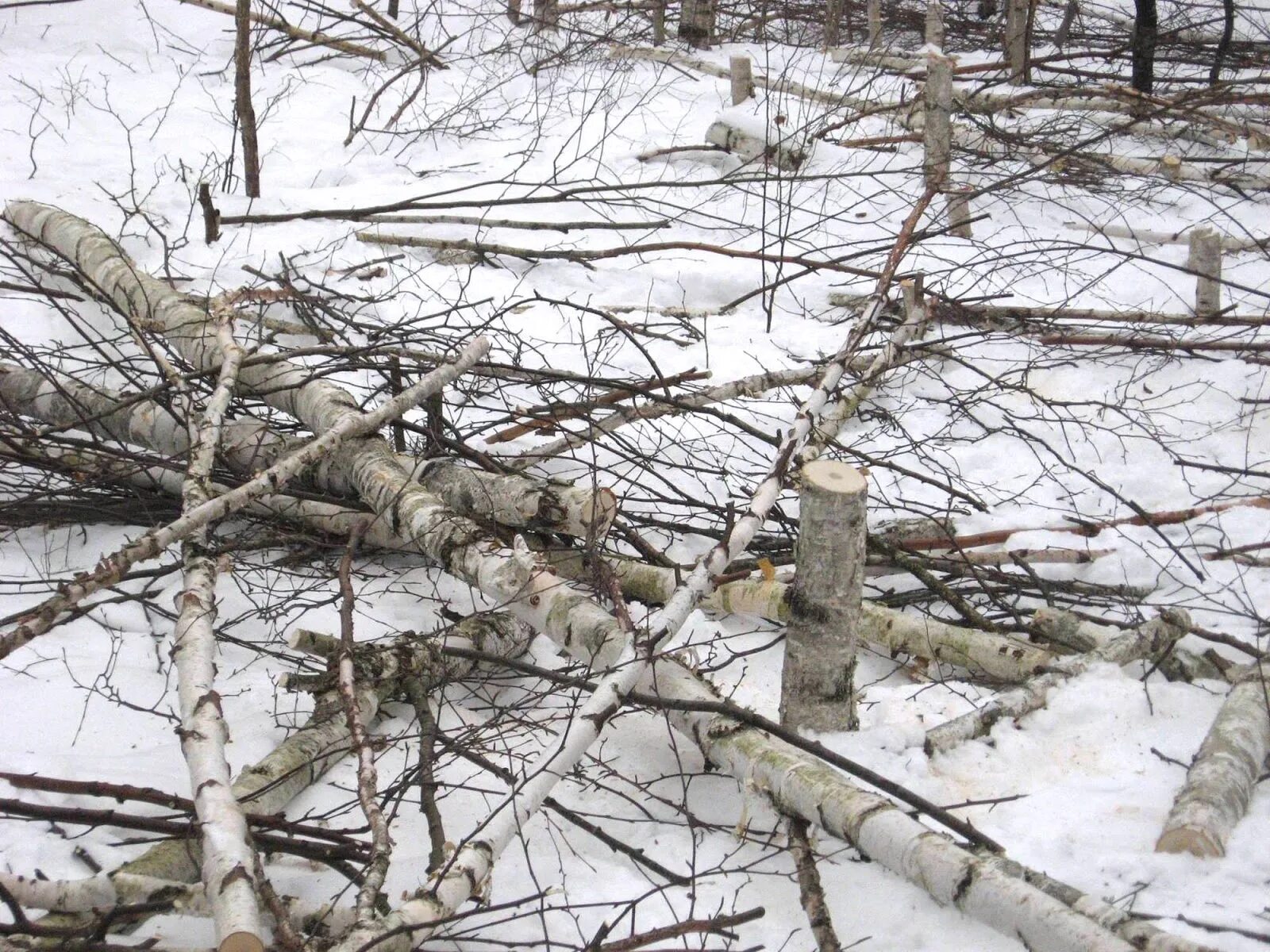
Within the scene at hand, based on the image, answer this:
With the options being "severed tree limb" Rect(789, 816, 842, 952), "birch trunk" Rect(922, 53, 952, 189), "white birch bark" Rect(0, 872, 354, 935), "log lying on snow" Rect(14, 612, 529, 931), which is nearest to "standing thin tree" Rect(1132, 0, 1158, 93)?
"birch trunk" Rect(922, 53, 952, 189)

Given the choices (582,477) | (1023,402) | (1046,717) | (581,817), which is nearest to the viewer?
(581,817)

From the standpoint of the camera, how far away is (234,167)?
751cm

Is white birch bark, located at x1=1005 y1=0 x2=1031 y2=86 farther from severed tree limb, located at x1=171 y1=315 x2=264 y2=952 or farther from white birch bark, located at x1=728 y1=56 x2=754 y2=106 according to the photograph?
severed tree limb, located at x1=171 y1=315 x2=264 y2=952

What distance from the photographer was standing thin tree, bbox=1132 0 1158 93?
8.46 m

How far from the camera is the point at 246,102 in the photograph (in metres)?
6.99

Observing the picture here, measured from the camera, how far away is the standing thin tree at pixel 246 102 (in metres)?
6.87

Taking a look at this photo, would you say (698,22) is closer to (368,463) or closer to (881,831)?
(368,463)

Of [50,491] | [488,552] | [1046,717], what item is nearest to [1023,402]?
[1046,717]

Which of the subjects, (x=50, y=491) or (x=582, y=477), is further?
(x=582, y=477)

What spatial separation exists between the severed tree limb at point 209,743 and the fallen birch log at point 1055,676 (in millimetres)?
1826

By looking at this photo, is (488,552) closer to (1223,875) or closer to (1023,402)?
(1223,875)

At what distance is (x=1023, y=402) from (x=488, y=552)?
3515 mm

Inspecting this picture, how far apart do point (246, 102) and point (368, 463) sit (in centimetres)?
412

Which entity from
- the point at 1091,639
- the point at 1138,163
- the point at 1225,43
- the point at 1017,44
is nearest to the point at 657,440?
the point at 1091,639
